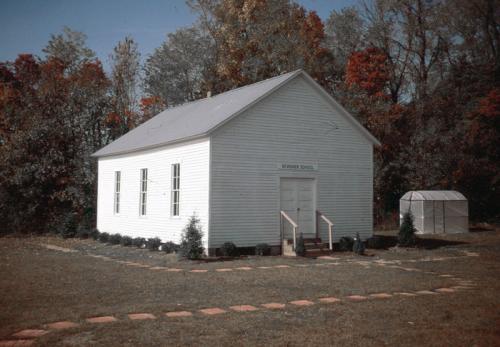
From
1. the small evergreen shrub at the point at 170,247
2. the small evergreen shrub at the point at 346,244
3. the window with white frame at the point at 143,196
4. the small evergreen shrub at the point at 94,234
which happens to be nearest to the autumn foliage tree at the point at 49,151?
the small evergreen shrub at the point at 94,234

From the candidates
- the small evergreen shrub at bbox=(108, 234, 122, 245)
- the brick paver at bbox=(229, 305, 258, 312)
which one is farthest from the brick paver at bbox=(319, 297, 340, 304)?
the small evergreen shrub at bbox=(108, 234, 122, 245)

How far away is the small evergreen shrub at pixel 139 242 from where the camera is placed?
2117 cm

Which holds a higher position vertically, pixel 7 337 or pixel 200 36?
pixel 200 36

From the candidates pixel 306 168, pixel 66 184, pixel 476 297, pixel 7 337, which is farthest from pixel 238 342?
pixel 66 184

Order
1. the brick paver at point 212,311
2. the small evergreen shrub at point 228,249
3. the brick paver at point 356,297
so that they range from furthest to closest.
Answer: the small evergreen shrub at point 228,249, the brick paver at point 356,297, the brick paver at point 212,311

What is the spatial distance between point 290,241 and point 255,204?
188cm

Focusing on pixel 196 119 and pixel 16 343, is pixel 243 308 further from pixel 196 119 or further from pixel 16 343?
pixel 196 119

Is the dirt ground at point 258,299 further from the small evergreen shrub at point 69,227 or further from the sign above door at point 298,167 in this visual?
the small evergreen shrub at point 69,227

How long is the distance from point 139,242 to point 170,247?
3.05 meters

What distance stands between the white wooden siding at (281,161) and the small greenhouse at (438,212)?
7.31m

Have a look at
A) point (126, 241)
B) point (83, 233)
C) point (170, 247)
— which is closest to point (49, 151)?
point (83, 233)

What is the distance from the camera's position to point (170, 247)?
61.6ft

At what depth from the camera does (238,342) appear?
6.76 meters

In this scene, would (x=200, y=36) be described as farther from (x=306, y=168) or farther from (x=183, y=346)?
(x=183, y=346)
